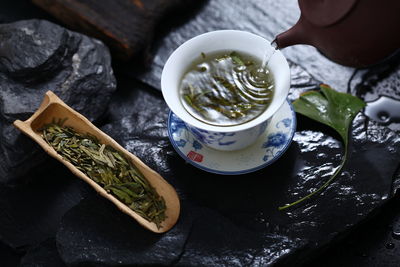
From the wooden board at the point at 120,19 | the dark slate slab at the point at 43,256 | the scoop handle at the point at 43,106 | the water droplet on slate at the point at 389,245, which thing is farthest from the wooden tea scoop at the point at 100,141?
the water droplet on slate at the point at 389,245

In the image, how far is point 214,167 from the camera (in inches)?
64.5

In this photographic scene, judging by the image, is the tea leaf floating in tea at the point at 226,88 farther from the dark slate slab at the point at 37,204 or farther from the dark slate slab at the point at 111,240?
the dark slate slab at the point at 37,204

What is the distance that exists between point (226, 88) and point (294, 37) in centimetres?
23

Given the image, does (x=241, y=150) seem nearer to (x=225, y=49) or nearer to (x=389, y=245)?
(x=225, y=49)

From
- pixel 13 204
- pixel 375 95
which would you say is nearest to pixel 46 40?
pixel 13 204

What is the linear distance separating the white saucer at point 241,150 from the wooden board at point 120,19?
1.35 feet

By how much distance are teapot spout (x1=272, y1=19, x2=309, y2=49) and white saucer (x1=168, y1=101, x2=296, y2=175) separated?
0.76 feet

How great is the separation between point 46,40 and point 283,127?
76 centimetres

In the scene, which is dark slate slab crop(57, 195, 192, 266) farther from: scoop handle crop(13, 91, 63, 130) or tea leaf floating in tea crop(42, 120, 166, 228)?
scoop handle crop(13, 91, 63, 130)

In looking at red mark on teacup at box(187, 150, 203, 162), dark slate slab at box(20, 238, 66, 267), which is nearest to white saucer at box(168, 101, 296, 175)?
red mark on teacup at box(187, 150, 203, 162)

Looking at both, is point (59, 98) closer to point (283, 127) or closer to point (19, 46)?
point (19, 46)

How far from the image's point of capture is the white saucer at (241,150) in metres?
1.64

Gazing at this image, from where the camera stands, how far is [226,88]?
163cm

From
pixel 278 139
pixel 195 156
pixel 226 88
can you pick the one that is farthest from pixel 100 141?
pixel 278 139
